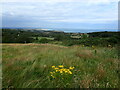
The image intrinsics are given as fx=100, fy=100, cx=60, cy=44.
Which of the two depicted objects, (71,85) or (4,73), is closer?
(71,85)

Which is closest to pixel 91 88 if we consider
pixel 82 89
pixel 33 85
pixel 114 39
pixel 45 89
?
pixel 82 89

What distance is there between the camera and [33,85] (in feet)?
6.54

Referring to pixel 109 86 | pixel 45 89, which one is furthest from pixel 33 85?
pixel 109 86

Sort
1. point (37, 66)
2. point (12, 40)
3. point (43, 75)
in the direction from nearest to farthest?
1. point (43, 75)
2. point (37, 66)
3. point (12, 40)

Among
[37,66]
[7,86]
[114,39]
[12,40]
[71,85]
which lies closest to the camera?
[7,86]

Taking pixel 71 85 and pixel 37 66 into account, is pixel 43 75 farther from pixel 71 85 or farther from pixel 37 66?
pixel 71 85

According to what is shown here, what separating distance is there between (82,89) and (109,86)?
0.66 meters

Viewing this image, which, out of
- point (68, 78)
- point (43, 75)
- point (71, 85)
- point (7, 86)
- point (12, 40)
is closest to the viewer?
point (7, 86)

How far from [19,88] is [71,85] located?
1016mm

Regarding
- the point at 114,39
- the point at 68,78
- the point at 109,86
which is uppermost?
the point at 114,39

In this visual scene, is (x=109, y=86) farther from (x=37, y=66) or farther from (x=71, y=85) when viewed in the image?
(x=37, y=66)

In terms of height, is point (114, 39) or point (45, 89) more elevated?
point (114, 39)

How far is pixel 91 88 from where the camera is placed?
78.3 inches

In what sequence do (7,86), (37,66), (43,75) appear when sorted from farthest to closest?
(37,66) < (43,75) < (7,86)
